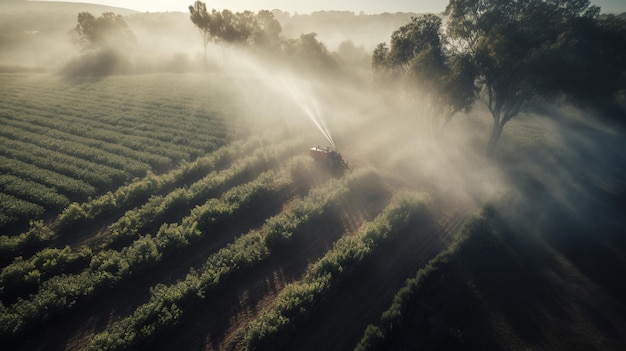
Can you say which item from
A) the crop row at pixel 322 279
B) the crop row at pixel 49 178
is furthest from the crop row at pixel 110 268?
the crop row at pixel 49 178

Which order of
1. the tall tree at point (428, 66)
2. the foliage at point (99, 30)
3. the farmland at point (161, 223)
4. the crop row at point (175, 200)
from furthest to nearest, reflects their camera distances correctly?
the foliage at point (99, 30), the tall tree at point (428, 66), the crop row at point (175, 200), the farmland at point (161, 223)

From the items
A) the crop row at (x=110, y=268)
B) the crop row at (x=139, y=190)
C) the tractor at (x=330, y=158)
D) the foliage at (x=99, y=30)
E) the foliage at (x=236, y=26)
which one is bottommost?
the crop row at (x=139, y=190)

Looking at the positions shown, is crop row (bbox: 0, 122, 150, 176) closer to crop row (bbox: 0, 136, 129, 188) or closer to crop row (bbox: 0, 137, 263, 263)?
crop row (bbox: 0, 136, 129, 188)

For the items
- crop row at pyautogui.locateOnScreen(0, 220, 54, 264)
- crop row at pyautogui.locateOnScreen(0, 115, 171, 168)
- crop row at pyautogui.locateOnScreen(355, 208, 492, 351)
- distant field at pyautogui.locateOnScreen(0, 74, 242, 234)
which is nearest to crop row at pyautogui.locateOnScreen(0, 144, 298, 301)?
crop row at pyautogui.locateOnScreen(0, 220, 54, 264)

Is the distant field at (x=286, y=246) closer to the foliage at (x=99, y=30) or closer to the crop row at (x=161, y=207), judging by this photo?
the crop row at (x=161, y=207)

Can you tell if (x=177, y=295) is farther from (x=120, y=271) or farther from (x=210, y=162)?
(x=210, y=162)

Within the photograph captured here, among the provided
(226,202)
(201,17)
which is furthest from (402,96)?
(201,17)
